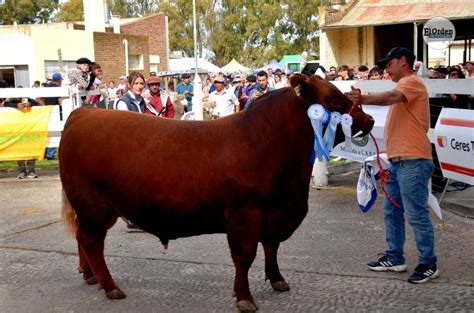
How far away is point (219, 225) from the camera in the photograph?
453cm

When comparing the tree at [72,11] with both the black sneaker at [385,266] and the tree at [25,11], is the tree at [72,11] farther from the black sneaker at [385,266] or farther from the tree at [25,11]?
the black sneaker at [385,266]

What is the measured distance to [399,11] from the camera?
851 inches

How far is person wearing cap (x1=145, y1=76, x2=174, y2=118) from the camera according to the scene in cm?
705

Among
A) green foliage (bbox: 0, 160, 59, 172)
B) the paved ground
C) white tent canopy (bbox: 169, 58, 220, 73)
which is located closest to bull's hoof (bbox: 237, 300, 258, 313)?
the paved ground

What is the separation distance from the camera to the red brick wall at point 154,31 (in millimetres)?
44344

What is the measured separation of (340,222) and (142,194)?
3223mm

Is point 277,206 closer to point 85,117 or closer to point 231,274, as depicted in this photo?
point 231,274

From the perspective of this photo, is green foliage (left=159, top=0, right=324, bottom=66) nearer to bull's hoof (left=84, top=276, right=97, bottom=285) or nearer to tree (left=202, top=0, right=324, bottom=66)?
tree (left=202, top=0, right=324, bottom=66)

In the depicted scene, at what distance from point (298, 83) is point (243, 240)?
120cm

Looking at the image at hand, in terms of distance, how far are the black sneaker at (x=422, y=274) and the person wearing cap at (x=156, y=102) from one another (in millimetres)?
3475

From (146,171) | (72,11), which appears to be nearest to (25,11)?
(72,11)

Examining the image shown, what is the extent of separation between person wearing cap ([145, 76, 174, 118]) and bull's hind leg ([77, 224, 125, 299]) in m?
2.41

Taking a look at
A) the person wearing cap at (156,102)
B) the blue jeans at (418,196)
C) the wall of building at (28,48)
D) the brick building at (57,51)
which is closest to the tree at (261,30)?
the brick building at (57,51)

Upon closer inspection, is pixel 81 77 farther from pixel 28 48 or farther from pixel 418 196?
pixel 28 48
